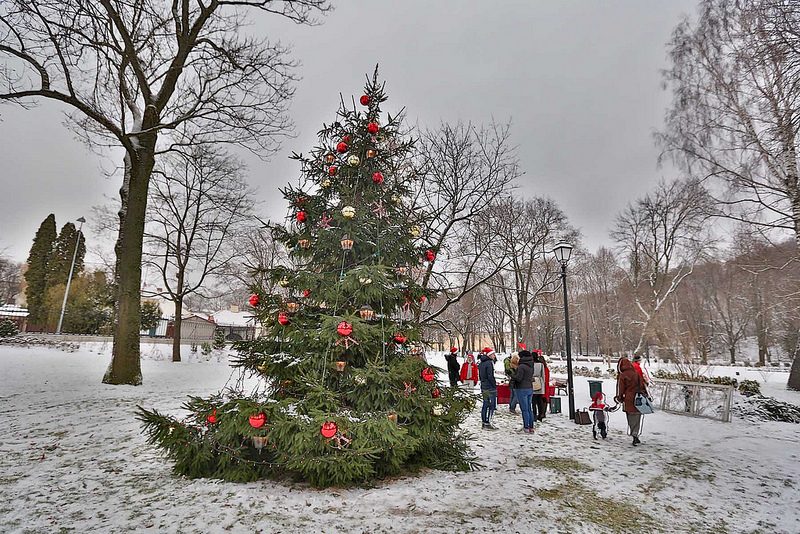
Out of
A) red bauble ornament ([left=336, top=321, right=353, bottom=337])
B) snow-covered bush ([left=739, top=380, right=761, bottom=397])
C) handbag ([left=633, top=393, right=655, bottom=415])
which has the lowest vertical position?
snow-covered bush ([left=739, top=380, right=761, bottom=397])

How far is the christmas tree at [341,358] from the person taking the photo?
4297mm

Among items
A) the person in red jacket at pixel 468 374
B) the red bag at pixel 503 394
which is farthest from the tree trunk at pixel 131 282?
the person in red jacket at pixel 468 374

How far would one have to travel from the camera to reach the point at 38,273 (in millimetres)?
34906

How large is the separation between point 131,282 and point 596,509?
11.8m

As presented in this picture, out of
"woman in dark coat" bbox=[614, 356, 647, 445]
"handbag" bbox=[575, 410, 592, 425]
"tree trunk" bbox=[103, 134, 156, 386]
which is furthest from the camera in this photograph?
"tree trunk" bbox=[103, 134, 156, 386]

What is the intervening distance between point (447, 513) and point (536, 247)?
69.7ft

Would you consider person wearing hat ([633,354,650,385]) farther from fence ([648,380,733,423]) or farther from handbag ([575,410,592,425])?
fence ([648,380,733,423])

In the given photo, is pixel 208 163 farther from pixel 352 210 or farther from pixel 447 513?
pixel 447 513

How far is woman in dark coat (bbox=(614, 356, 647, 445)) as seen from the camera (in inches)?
284

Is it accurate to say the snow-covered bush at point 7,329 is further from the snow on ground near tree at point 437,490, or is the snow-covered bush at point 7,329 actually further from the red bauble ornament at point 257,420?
the red bauble ornament at point 257,420

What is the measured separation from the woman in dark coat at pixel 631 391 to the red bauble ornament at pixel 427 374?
14.5 ft

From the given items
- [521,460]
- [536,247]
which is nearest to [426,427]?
[521,460]

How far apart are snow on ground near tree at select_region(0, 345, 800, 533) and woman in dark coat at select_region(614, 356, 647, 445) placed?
39 centimetres

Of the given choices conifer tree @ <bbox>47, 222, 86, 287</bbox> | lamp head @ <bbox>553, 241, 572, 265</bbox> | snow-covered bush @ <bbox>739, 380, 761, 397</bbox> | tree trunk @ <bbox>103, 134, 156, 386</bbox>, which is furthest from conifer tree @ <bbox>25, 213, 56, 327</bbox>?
snow-covered bush @ <bbox>739, 380, 761, 397</bbox>
